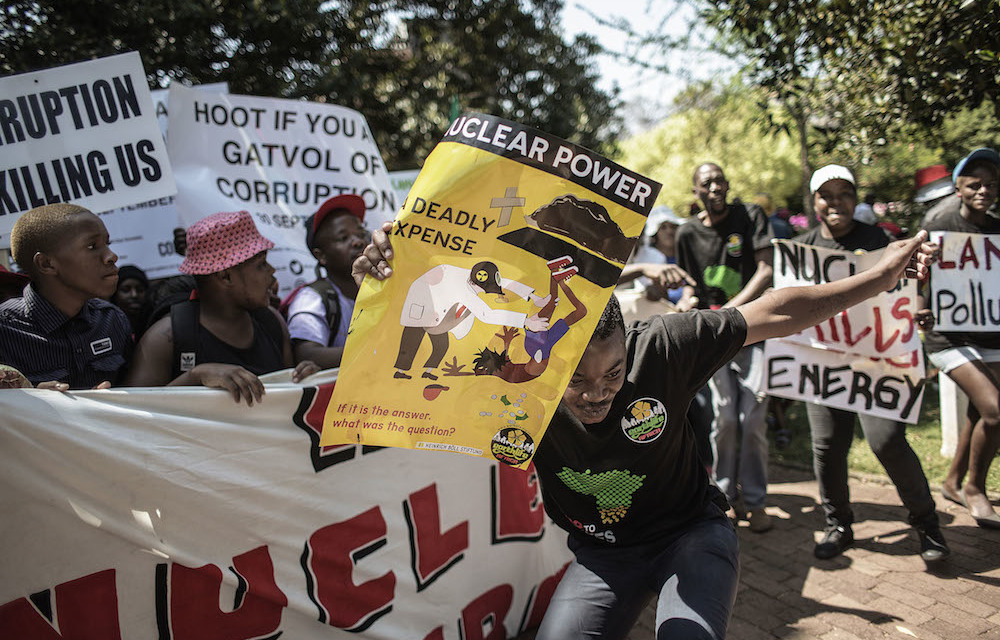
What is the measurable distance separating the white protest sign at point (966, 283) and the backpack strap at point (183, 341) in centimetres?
408

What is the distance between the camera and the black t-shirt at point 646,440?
7.80ft

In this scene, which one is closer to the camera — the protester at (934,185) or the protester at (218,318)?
the protester at (218,318)

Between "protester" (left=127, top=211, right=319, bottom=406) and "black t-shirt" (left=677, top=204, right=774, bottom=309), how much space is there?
9.46 feet

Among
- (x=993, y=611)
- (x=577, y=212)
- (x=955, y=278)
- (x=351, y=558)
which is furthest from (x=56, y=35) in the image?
(x=993, y=611)

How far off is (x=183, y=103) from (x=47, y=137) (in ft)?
4.95

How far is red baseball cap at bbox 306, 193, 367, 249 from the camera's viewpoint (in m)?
3.90

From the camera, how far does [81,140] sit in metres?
3.78

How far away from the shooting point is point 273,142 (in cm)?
538

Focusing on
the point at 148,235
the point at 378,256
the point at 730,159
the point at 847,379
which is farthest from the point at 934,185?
the point at 730,159

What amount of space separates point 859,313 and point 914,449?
2.65 m

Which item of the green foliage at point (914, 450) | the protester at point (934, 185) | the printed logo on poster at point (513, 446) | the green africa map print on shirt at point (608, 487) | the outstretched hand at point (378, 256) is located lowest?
the green foliage at point (914, 450)

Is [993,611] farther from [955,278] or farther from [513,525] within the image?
[513,525]

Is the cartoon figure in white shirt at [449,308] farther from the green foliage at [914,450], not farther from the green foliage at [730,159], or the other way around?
the green foliage at [730,159]

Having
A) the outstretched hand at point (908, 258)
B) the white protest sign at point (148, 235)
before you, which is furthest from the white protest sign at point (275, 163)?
the outstretched hand at point (908, 258)
